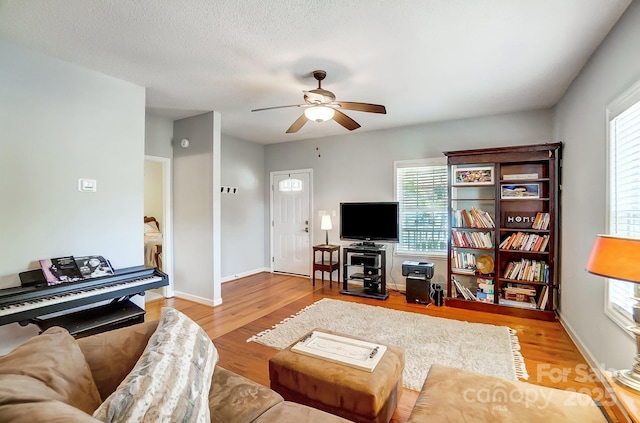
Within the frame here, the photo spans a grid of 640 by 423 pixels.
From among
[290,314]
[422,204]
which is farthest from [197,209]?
[422,204]

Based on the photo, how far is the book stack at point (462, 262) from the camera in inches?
161

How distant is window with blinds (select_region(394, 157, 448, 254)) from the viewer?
15.0 ft

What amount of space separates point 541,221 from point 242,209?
4692 millimetres

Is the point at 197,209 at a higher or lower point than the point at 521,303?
higher

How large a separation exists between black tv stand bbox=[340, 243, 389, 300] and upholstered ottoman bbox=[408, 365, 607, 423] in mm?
2889

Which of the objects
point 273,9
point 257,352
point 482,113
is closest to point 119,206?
point 257,352

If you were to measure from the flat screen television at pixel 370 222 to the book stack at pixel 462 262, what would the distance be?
833mm

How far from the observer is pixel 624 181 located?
6.83 feet

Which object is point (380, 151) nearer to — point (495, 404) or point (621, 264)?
point (621, 264)

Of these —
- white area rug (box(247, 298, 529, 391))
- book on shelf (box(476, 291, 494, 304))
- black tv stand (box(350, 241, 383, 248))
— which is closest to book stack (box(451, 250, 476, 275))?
book on shelf (box(476, 291, 494, 304))

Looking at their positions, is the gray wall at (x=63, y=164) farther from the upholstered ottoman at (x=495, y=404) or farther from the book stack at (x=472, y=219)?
the book stack at (x=472, y=219)

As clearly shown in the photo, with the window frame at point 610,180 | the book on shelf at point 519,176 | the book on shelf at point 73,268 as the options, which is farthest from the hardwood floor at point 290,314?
the book on shelf at point 519,176

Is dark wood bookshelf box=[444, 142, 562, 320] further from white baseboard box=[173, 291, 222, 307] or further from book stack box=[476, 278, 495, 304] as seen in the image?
white baseboard box=[173, 291, 222, 307]

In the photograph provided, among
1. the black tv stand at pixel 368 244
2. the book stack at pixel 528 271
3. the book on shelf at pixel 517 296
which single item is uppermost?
the black tv stand at pixel 368 244
